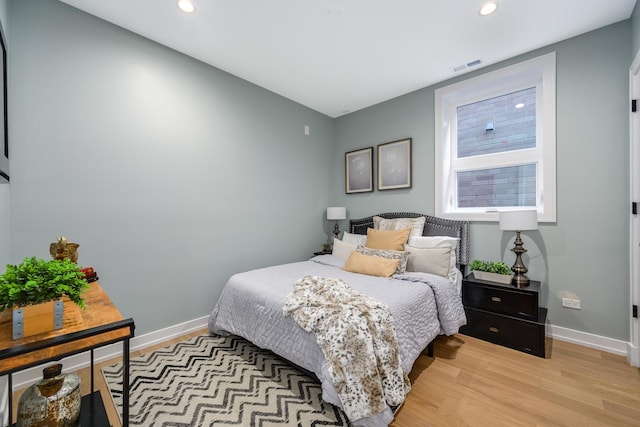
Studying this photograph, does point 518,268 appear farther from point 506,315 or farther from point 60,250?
point 60,250

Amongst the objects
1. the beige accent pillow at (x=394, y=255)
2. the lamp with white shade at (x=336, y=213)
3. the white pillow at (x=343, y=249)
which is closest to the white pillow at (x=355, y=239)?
the white pillow at (x=343, y=249)

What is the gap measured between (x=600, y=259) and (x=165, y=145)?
13.7ft

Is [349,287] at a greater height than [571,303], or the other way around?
[349,287]

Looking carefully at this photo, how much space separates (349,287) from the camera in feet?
7.09

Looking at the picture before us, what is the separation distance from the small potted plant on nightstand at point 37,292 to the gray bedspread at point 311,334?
1.20m

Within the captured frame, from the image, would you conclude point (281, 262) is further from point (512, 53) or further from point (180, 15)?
point (512, 53)

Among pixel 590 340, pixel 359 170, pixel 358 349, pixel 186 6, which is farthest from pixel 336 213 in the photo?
pixel 590 340

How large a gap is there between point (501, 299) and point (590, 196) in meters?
1.22

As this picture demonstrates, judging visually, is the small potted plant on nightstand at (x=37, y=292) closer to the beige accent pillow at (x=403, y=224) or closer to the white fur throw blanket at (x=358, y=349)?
the white fur throw blanket at (x=358, y=349)

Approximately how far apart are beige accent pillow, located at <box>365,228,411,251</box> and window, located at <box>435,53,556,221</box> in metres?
0.62

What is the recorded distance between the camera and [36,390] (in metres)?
1.00

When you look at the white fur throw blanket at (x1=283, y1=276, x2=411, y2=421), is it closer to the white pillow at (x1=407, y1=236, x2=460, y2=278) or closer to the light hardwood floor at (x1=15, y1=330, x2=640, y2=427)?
the light hardwood floor at (x1=15, y1=330, x2=640, y2=427)

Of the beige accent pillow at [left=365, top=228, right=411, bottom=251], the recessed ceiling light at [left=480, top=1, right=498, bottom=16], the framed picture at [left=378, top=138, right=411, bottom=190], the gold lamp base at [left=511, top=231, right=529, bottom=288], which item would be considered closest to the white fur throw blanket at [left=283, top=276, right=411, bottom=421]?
the beige accent pillow at [left=365, top=228, right=411, bottom=251]

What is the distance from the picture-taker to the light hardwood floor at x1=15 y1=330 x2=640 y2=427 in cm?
160
